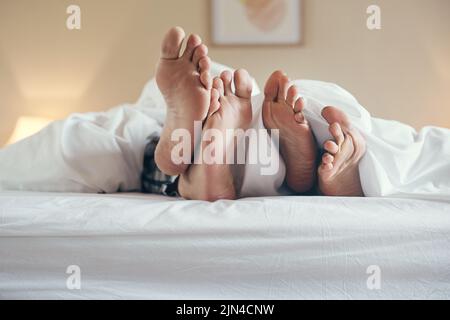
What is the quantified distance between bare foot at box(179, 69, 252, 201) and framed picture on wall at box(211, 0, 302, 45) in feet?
5.17

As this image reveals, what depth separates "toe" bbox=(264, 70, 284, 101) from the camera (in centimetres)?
105

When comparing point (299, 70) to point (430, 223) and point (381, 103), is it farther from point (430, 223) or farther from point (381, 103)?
point (430, 223)

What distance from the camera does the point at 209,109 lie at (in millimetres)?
1056

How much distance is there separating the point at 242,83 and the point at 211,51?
1602 millimetres

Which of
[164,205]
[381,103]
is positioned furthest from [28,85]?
[164,205]

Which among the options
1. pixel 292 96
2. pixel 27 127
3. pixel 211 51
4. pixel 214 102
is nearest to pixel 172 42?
pixel 214 102

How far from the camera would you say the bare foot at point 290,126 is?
1.02 meters

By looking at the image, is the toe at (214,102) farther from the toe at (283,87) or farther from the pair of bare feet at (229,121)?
the toe at (283,87)

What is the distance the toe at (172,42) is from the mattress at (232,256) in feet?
1.15

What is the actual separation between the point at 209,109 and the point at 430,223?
46 cm

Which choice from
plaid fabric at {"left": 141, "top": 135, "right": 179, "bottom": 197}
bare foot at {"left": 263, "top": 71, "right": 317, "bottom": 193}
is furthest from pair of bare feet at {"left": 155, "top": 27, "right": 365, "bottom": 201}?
plaid fabric at {"left": 141, "top": 135, "right": 179, "bottom": 197}

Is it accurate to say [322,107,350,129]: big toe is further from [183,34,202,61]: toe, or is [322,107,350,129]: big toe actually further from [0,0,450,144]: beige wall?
[0,0,450,144]: beige wall

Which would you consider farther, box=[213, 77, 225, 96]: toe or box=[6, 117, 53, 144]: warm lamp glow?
box=[6, 117, 53, 144]: warm lamp glow

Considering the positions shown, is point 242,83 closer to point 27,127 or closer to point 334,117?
point 334,117
